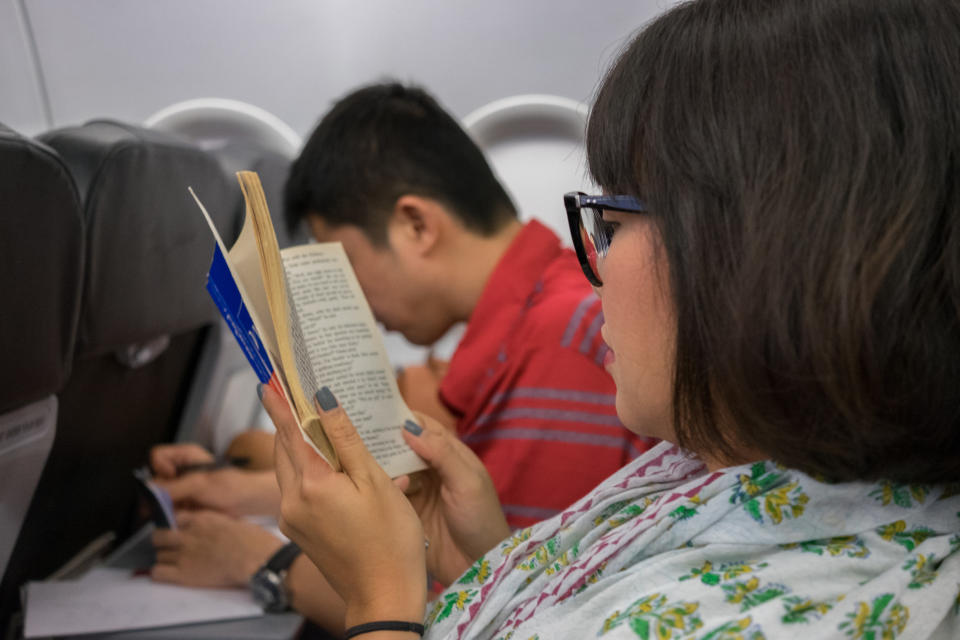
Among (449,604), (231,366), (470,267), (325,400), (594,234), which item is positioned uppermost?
(594,234)

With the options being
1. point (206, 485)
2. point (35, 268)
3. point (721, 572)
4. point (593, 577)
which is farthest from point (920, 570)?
point (206, 485)

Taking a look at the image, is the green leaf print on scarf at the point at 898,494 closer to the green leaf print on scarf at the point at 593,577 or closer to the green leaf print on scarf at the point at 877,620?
the green leaf print on scarf at the point at 877,620

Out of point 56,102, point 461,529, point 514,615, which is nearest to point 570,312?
point 461,529

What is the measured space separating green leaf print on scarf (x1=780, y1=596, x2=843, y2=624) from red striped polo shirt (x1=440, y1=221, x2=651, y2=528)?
58 centimetres

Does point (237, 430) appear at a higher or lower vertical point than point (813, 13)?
lower

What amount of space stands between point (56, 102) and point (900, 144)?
7.22 feet

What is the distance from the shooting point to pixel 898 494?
648mm

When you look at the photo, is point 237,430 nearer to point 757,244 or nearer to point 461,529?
point 461,529

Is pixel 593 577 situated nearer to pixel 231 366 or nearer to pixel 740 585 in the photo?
pixel 740 585

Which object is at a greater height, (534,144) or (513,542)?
(534,144)

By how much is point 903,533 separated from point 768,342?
0.20 metres

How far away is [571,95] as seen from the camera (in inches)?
80.5

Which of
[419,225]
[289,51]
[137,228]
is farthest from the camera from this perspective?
[289,51]

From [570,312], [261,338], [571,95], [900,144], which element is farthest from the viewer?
[571,95]
